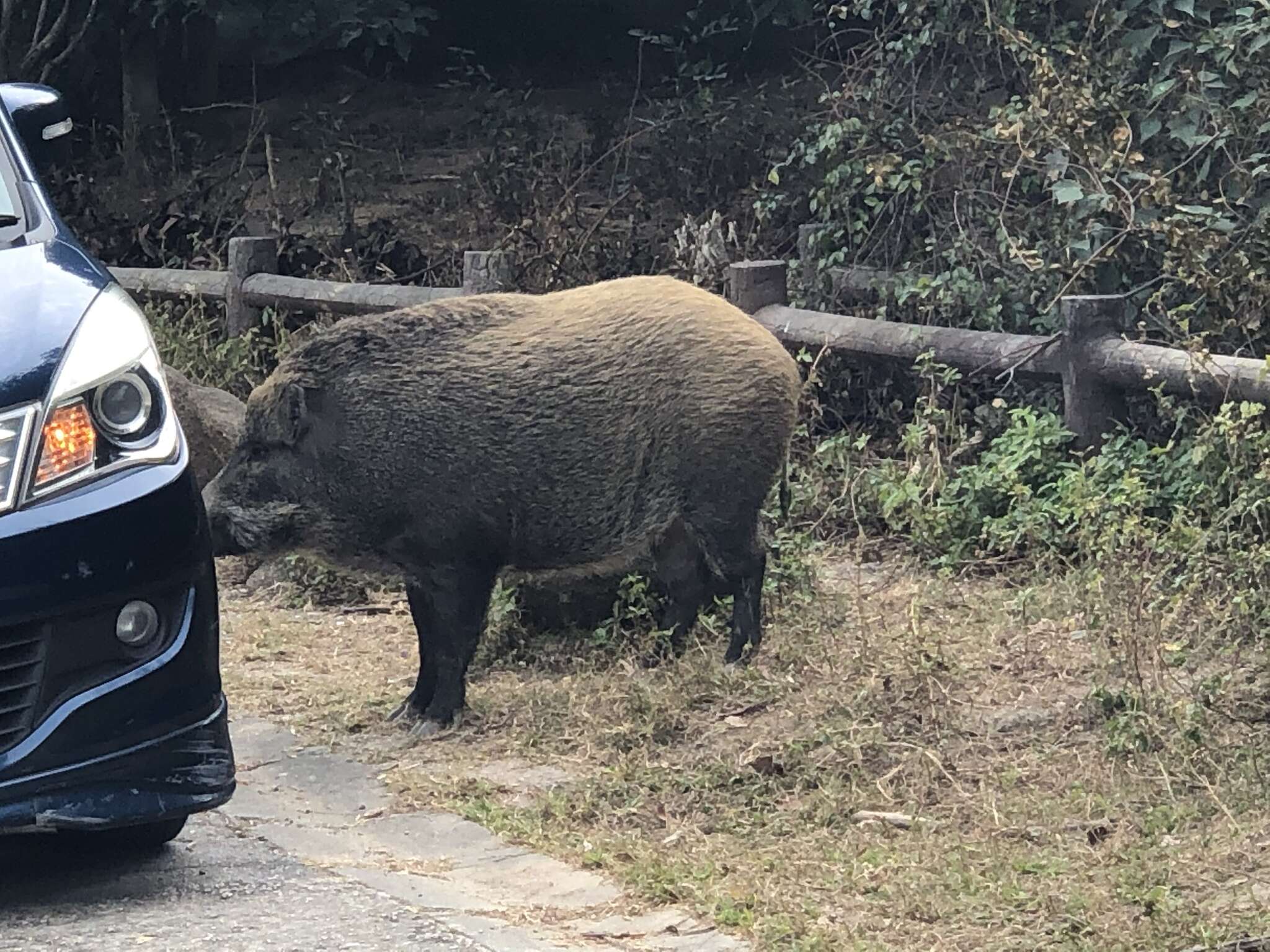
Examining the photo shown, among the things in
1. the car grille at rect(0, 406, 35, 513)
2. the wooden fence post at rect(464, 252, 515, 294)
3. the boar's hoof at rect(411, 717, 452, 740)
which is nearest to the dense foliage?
the wooden fence post at rect(464, 252, 515, 294)

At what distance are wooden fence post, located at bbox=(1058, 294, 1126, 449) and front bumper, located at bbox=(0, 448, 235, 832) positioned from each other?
3875 mm

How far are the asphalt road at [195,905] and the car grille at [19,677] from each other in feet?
1.24

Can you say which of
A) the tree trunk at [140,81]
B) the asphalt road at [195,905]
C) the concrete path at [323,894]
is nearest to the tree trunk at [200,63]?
the tree trunk at [140,81]

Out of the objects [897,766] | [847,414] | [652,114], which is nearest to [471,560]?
[897,766]

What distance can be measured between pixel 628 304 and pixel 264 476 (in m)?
1.16

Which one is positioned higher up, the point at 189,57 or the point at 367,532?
the point at 367,532

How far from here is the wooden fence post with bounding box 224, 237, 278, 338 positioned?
1016 centimetres

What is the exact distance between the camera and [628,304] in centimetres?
574

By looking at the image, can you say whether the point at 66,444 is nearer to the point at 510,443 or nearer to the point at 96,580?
the point at 96,580

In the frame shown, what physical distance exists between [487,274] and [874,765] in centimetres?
404

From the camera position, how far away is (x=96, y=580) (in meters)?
3.60

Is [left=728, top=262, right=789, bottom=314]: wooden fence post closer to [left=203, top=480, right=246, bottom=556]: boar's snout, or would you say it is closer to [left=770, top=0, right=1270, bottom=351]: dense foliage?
[left=770, top=0, right=1270, bottom=351]: dense foliage

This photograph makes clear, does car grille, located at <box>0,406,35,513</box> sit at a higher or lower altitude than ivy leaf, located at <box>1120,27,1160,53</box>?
higher

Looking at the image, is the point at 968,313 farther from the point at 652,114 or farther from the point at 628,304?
the point at 652,114
